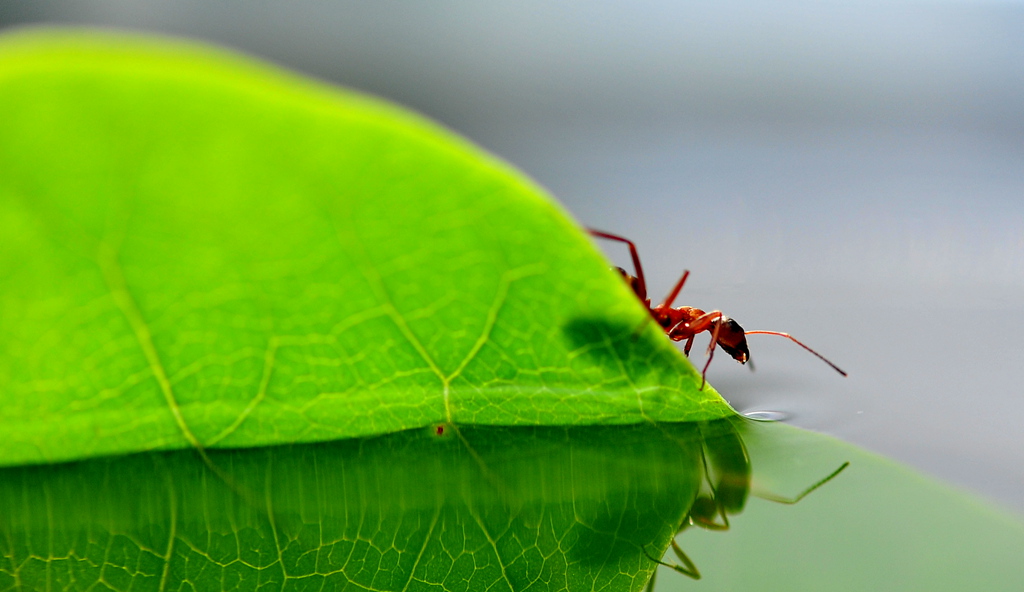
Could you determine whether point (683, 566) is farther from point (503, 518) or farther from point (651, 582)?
point (503, 518)

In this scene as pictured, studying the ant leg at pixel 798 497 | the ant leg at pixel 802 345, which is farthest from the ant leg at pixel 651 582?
the ant leg at pixel 802 345

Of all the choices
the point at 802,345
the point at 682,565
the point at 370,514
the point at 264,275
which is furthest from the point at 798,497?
the point at 802,345

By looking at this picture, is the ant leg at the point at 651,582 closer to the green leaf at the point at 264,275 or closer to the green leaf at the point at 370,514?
the green leaf at the point at 370,514

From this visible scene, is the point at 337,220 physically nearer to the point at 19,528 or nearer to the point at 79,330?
the point at 79,330

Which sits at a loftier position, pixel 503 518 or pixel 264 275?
pixel 264 275

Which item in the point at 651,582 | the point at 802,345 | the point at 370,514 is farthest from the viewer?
the point at 802,345

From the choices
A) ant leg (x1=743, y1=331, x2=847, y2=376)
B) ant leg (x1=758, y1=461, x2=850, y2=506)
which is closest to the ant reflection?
ant leg (x1=758, y1=461, x2=850, y2=506)
